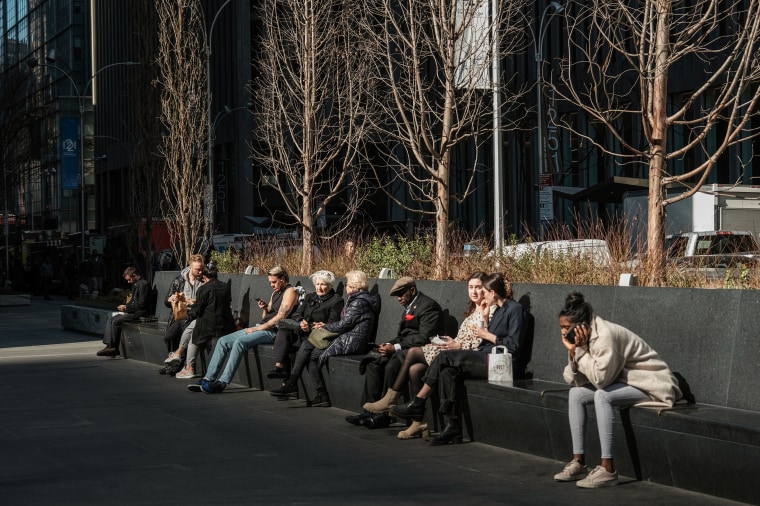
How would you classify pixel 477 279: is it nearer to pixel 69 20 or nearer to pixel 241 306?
pixel 241 306

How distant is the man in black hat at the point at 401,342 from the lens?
12.2 meters

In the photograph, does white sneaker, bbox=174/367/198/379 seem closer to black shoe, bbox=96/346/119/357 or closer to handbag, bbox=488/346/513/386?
black shoe, bbox=96/346/119/357

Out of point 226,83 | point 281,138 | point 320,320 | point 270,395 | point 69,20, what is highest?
point 69,20

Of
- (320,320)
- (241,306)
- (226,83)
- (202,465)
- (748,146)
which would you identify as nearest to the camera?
(202,465)

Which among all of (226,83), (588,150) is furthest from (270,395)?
(226,83)

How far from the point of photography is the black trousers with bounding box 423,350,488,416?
11.0 metres

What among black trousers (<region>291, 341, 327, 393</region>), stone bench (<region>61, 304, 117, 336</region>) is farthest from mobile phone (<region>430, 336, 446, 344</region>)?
stone bench (<region>61, 304, 117, 336</region>)

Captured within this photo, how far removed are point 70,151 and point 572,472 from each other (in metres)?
44.6

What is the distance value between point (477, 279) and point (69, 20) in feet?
360

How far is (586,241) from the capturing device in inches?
505

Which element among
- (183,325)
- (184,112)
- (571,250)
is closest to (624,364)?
(571,250)

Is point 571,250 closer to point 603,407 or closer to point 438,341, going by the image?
point 438,341

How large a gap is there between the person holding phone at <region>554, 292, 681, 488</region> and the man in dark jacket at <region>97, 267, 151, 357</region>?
43.9 ft

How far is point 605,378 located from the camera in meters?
8.93
